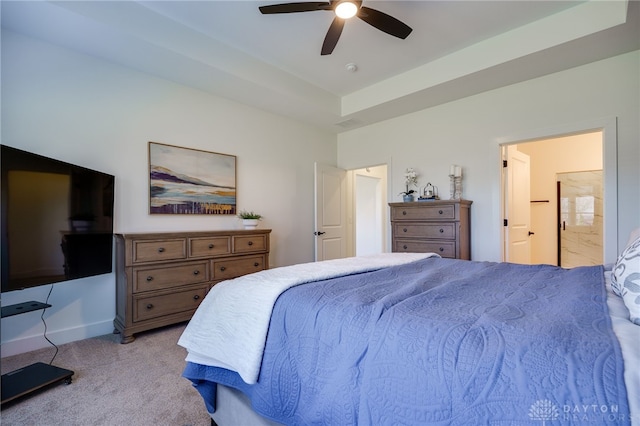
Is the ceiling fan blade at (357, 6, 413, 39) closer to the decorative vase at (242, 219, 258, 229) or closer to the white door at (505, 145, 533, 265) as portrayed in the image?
the white door at (505, 145, 533, 265)

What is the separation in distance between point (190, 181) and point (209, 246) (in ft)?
2.86

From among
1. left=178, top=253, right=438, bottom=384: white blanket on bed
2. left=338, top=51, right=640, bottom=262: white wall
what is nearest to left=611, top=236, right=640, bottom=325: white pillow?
left=178, top=253, right=438, bottom=384: white blanket on bed

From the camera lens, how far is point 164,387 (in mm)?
1938

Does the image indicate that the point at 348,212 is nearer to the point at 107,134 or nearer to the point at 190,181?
the point at 190,181

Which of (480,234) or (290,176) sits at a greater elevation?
(290,176)

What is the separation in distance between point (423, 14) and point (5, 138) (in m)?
3.65

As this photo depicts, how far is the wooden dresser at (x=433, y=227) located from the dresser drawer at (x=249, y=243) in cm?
168

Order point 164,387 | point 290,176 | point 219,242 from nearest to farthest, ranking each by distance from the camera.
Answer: point 164,387, point 219,242, point 290,176

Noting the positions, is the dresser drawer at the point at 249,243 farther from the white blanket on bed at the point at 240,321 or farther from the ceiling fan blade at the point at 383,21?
the ceiling fan blade at the point at 383,21

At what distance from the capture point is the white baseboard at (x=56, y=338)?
94.2 inches

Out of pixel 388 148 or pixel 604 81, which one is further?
pixel 388 148

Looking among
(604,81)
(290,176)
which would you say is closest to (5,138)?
(290,176)

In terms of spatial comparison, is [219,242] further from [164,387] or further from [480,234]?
[480,234]

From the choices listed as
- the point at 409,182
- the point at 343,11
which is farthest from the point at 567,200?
the point at 343,11
